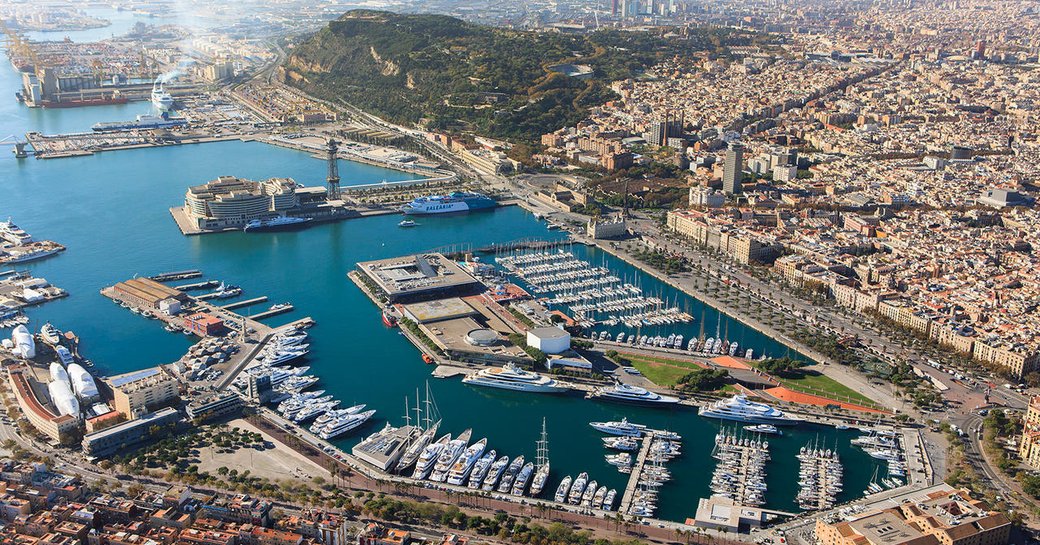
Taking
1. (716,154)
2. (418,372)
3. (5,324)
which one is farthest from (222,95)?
(418,372)

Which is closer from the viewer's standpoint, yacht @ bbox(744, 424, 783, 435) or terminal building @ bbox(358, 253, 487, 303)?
yacht @ bbox(744, 424, 783, 435)

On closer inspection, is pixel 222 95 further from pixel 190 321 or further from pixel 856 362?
pixel 856 362

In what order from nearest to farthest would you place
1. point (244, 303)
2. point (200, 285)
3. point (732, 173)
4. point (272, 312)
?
point (272, 312) < point (244, 303) < point (200, 285) < point (732, 173)

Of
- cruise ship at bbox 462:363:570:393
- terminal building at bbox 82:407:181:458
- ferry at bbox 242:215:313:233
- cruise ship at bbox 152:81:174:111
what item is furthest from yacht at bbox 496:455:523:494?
cruise ship at bbox 152:81:174:111

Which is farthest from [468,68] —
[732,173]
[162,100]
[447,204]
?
[732,173]

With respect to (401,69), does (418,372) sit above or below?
below

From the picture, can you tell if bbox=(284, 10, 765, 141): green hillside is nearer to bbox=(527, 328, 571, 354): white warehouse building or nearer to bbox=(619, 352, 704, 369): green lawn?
bbox=(527, 328, 571, 354): white warehouse building

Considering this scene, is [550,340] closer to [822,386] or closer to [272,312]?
[822,386]
